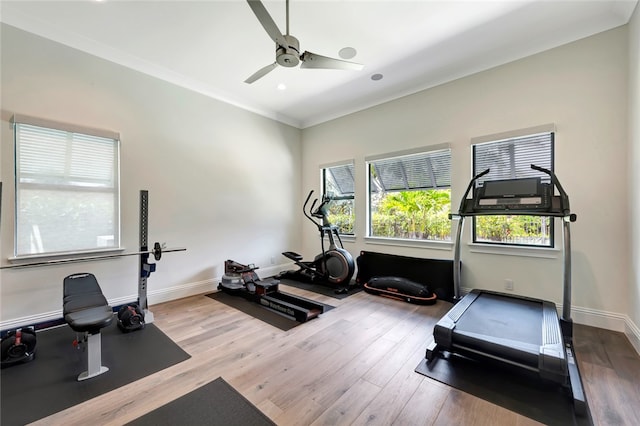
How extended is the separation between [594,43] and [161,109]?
18.0 feet

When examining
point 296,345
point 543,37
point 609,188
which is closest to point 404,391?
point 296,345

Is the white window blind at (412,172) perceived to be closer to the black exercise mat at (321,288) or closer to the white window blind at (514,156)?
the white window blind at (514,156)

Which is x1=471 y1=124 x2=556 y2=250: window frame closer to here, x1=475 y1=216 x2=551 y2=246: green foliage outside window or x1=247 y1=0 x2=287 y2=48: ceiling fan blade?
x1=475 y1=216 x2=551 y2=246: green foliage outside window

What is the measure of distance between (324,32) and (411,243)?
3.27m

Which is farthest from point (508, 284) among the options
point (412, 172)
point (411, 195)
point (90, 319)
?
point (90, 319)

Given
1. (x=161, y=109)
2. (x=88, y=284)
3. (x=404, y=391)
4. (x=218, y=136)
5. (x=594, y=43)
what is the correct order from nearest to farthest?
(x=404, y=391) → (x=88, y=284) → (x=594, y=43) → (x=161, y=109) → (x=218, y=136)

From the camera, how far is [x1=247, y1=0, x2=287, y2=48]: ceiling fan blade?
A: 6.50 ft

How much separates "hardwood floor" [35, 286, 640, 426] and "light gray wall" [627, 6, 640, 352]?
38 cm

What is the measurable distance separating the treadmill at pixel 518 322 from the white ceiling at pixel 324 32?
173cm

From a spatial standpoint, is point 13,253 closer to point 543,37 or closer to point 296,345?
point 296,345

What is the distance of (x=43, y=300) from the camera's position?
2975 mm

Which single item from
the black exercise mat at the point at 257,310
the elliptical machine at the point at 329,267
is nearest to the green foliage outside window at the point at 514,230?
the elliptical machine at the point at 329,267

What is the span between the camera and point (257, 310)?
3492 mm

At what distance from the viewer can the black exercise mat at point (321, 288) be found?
4.18 metres
